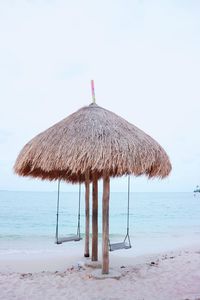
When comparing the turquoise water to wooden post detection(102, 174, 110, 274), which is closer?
wooden post detection(102, 174, 110, 274)

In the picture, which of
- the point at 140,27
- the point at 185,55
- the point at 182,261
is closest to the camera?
the point at 182,261

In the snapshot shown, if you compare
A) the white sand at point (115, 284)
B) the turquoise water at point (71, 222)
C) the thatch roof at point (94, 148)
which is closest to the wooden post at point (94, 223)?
the white sand at point (115, 284)

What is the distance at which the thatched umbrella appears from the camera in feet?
15.2

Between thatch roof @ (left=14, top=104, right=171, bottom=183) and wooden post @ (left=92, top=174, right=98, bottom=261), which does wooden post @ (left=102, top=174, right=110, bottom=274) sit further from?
wooden post @ (left=92, top=174, right=98, bottom=261)

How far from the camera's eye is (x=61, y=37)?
1119 cm

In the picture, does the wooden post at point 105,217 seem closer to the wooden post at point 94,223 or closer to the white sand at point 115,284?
the white sand at point 115,284

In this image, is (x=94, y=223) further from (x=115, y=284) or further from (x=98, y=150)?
(x=98, y=150)

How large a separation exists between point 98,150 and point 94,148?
66 mm

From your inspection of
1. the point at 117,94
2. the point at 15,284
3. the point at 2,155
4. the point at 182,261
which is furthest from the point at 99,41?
the point at 2,155

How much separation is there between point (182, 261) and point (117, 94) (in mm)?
7836

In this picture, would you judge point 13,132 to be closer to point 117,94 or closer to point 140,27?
point 117,94

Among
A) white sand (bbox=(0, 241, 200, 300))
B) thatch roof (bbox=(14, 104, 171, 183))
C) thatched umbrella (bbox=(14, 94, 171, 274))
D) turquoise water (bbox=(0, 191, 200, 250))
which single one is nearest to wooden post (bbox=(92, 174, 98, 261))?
white sand (bbox=(0, 241, 200, 300))

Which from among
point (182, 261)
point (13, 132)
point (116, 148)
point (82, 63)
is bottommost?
point (182, 261)

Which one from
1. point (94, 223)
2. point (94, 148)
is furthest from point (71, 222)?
point (94, 148)
